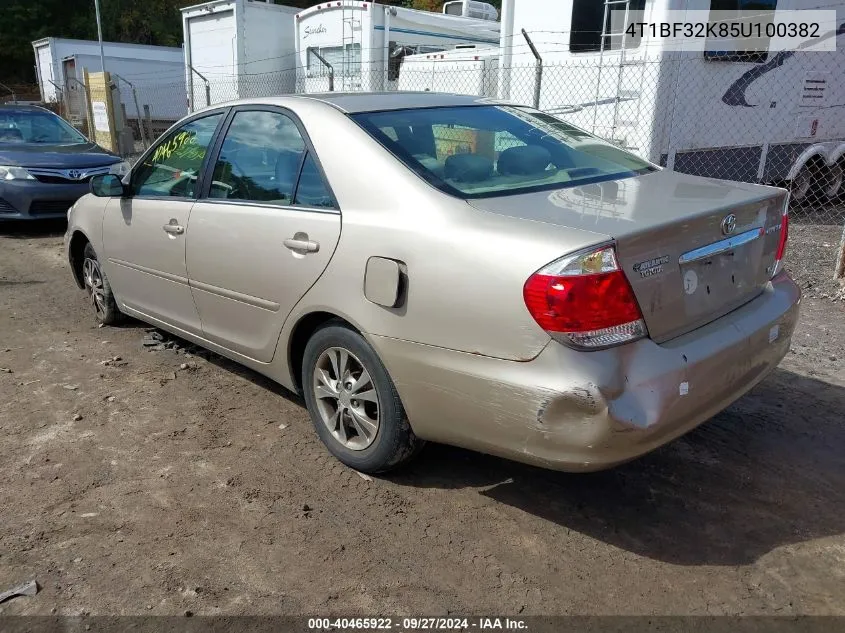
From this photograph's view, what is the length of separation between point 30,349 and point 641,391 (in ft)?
14.4

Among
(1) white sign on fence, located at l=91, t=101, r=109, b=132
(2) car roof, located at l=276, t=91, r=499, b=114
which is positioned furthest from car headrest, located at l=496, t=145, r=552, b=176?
(1) white sign on fence, located at l=91, t=101, r=109, b=132

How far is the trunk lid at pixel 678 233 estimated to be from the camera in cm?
259

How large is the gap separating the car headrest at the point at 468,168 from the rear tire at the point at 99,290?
10.4ft

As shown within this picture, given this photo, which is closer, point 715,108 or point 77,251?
point 77,251

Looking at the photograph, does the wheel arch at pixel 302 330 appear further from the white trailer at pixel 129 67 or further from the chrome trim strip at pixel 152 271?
the white trailer at pixel 129 67

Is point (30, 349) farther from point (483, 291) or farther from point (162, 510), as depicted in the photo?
point (483, 291)

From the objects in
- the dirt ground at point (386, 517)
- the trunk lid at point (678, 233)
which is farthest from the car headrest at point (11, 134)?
the trunk lid at point (678, 233)

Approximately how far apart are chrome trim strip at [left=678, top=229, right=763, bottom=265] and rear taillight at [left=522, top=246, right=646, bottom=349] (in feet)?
1.30

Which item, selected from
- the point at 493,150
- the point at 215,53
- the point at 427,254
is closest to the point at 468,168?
the point at 493,150

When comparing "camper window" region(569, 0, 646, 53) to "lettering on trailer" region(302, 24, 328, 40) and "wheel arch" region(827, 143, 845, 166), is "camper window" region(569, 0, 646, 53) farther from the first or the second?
"lettering on trailer" region(302, 24, 328, 40)

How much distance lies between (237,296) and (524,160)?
161 cm

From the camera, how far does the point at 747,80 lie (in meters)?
8.47

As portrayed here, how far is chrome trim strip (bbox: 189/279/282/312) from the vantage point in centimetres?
352

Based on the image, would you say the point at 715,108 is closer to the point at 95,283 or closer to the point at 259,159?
the point at 259,159
